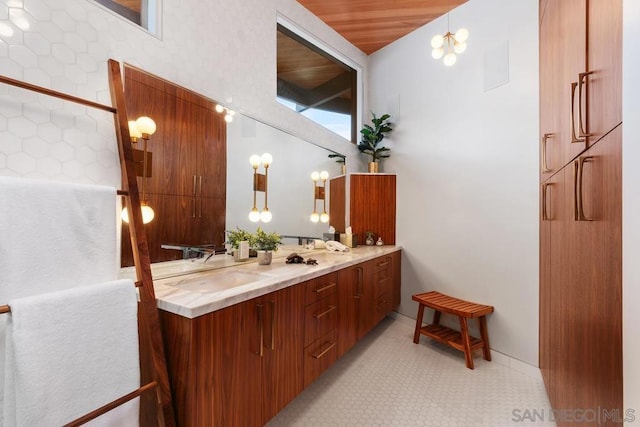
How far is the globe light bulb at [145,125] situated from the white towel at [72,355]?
834mm

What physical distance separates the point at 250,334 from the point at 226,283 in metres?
0.41

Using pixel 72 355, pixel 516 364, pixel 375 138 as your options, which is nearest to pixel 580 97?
pixel 72 355

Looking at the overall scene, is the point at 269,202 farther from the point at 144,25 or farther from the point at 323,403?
the point at 323,403

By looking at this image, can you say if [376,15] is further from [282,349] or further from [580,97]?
[282,349]

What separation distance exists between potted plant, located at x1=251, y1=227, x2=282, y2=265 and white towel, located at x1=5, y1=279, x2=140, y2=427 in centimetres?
103

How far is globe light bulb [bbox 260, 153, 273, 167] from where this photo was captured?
7.39 feet

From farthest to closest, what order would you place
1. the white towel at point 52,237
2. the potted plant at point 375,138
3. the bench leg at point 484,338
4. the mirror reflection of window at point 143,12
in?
1. the potted plant at point 375,138
2. the bench leg at point 484,338
3. the mirror reflection of window at point 143,12
4. the white towel at point 52,237

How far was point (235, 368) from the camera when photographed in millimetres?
1262

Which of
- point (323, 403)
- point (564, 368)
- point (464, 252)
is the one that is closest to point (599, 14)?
point (564, 368)

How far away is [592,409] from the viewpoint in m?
1.05

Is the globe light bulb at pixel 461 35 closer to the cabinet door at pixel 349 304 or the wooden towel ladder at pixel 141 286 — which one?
the cabinet door at pixel 349 304

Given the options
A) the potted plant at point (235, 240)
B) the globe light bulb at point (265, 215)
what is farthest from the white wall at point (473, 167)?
the potted plant at point (235, 240)

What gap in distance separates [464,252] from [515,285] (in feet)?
1.64

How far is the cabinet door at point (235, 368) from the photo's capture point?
3.76ft
